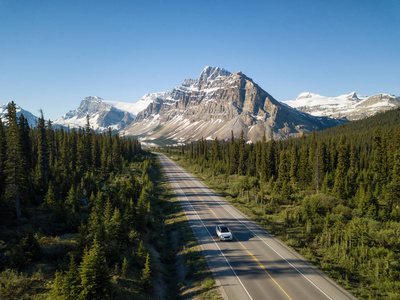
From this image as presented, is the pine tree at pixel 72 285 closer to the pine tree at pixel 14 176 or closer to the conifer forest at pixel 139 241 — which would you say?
the conifer forest at pixel 139 241

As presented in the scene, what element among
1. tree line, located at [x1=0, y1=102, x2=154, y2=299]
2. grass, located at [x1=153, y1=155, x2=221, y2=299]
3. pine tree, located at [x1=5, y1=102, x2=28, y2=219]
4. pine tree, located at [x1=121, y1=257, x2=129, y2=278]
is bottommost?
grass, located at [x1=153, y1=155, x2=221, y2=299]

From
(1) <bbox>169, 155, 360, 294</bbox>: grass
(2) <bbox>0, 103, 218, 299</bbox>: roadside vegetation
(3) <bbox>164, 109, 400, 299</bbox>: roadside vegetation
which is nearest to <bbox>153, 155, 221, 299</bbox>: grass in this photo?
(2) <bbox>0, 103, 218, 299</bbox>: roadside vegetation

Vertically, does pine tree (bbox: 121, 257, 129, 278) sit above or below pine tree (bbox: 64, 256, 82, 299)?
below

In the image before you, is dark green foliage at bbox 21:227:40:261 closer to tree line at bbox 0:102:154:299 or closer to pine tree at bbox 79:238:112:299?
tree line at bbox 0:102:154:299

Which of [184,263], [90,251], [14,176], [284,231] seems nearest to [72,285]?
[90,251]

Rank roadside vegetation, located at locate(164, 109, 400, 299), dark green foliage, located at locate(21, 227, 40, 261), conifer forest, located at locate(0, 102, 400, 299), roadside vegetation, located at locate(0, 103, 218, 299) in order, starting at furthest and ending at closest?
roadside vegetation, located at locate(164, 109, 400, 299), dark green foliage, located at locate(21, 227, 40, 261), conifer forest, located at locate(0, 102, 400, 299), roadside vegetation, located at locate(0, 103, 218, 299)

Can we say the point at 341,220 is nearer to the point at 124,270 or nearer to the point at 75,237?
the point at 124,270

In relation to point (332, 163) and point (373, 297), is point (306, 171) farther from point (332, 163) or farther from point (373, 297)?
point (373, 297)

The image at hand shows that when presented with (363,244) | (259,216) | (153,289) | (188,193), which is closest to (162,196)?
(188,193)

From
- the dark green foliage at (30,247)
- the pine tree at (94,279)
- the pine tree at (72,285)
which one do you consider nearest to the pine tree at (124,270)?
the pine tree at (94,279)
